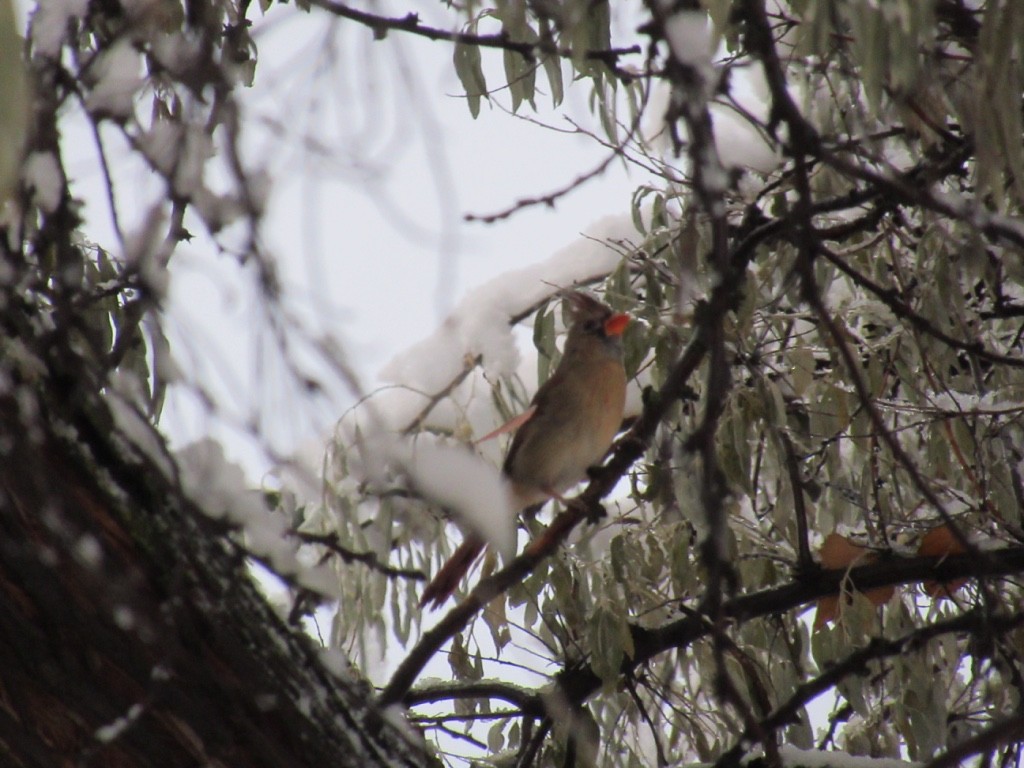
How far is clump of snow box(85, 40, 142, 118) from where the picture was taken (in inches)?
64.2

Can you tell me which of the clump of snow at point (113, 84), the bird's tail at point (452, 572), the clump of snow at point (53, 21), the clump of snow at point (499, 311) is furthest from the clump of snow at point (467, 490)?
the clump of snow at point (499, 311)

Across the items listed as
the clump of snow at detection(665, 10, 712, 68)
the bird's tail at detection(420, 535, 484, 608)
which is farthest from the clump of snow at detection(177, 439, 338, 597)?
the bird's tail at detection(420, 535, 484, 608)

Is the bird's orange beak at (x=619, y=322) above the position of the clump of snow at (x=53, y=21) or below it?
above

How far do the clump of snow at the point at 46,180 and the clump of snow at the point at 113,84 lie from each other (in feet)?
0.78

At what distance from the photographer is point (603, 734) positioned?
11.3ft

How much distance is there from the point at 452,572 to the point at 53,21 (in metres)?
1.93

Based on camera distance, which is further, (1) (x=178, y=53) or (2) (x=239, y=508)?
(1) (x=178, y=53)

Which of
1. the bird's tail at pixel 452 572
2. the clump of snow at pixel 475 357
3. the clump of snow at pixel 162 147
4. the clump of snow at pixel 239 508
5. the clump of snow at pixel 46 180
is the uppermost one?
the clump of snow at pixel 475 357

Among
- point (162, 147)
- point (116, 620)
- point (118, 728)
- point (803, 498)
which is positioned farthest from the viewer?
point (803, 498)

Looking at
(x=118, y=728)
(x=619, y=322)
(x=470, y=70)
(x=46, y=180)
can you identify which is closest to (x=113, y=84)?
(x=46, y=180)

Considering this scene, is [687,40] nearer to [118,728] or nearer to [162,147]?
[162,147]

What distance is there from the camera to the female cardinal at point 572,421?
4.06 metres

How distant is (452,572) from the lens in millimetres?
3209

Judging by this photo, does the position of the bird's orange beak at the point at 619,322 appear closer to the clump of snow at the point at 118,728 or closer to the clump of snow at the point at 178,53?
the clump of snow at the point at 178,53
